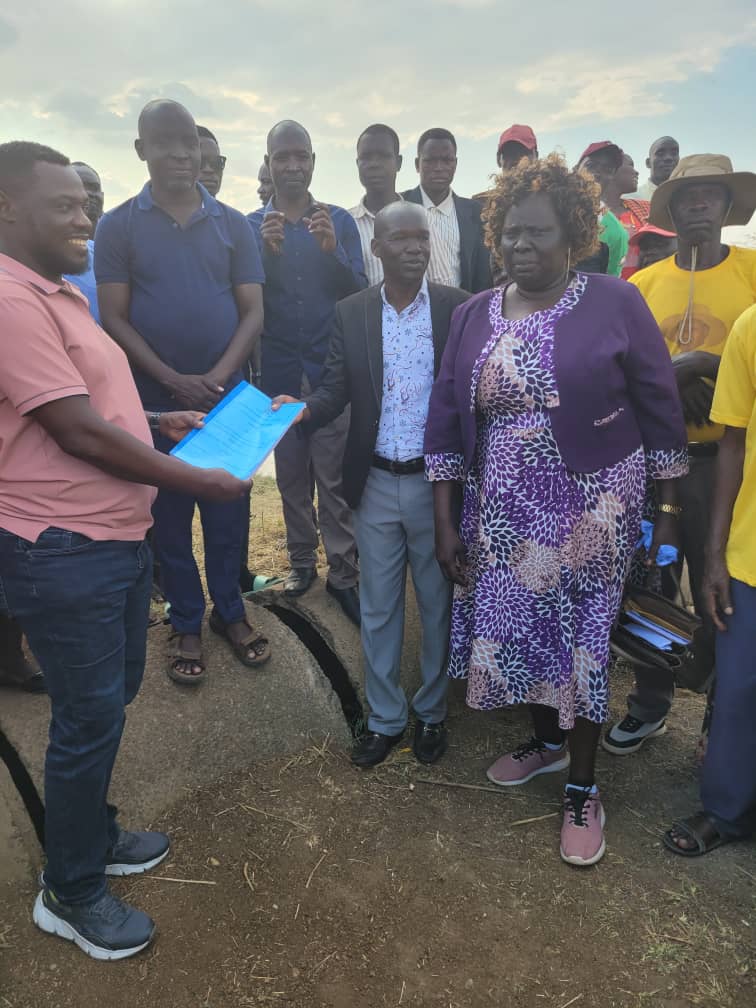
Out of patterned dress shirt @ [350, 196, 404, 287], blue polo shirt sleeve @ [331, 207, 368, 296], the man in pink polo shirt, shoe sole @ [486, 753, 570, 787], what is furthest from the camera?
patterned dress shirt @ [350, 196, 404, 287]

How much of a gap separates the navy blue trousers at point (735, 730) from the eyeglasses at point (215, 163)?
13.6 feet

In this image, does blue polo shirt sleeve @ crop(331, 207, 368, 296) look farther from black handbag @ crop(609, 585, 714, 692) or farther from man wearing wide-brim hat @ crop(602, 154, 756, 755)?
black handbag @ crop(609, 585, 714, 692)

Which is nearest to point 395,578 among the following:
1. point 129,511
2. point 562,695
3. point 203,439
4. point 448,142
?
point 562,695

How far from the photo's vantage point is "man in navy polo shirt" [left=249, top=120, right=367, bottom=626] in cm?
391

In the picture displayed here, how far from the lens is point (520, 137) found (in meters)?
→ 5.07

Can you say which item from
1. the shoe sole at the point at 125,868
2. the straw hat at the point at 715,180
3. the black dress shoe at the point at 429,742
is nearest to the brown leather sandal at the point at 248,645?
the black dress shoe at the point at 429,742

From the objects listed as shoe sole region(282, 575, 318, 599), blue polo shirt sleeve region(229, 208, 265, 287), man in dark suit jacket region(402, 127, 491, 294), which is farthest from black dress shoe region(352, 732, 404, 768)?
man in dark suit jacket region(402, 127, 491, 294)

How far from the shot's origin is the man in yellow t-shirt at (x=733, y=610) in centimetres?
250

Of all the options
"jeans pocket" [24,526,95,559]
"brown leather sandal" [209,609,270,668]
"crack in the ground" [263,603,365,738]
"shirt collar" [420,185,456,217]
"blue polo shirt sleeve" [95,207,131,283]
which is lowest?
"crack in the ground" [263,603,365,738]

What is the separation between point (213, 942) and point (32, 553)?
1.53 metres

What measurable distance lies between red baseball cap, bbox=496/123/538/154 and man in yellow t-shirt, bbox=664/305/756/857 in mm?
3228

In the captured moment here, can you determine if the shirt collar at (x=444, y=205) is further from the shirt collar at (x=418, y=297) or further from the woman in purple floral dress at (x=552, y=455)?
the woman in purple floral dress at (x=552, y=455)

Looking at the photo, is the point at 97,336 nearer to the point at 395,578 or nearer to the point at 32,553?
the point at 32,553

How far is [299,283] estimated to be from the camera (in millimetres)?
3918
